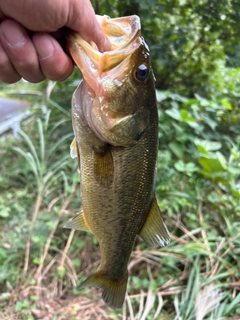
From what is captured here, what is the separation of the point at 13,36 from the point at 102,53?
27 cm

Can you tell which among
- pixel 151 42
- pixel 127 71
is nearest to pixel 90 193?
pixel 127 71

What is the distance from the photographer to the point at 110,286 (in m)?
1.52

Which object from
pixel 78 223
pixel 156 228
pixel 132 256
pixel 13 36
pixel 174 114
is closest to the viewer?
pixel 13 36

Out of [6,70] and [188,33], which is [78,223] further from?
[188,33]

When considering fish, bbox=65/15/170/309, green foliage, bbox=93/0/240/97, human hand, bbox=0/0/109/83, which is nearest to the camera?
human hand, bbox=0/0/109/83

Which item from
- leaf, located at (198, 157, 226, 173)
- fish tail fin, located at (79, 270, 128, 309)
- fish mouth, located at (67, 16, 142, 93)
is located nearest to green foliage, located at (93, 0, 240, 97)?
leaf, located at (198, 157, 226, 173)

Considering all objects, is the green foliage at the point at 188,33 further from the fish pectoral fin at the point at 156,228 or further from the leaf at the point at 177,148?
the fish pectoral fin at the point at 156,228

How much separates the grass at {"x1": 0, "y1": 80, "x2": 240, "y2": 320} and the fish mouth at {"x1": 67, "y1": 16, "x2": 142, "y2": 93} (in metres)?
1.65

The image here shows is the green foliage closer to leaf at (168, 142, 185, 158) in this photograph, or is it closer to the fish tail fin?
leaf at (168, 142, 185, 158)

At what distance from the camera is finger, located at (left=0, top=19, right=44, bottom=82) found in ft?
3.31

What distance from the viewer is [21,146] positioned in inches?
138

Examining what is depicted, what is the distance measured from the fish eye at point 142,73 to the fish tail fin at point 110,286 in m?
0.88

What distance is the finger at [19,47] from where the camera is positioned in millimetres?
1010

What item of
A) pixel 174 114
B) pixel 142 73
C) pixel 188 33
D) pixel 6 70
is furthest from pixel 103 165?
pixel 188 33
